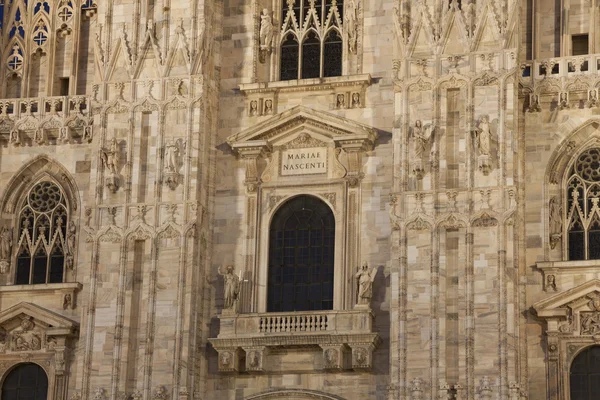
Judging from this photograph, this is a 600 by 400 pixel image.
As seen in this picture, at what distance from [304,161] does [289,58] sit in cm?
253

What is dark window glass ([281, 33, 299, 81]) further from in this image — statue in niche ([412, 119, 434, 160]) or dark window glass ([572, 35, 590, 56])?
dark window glass ([572, 35, 590, 56])

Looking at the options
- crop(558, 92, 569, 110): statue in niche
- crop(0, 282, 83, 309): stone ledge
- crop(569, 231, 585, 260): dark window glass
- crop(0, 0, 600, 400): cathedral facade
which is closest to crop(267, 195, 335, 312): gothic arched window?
crop(0, 0, 600, 400): cathedral facade

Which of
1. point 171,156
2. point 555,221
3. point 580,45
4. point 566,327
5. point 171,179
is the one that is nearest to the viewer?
point 566,327

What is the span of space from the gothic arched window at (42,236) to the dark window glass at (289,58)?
5.61m

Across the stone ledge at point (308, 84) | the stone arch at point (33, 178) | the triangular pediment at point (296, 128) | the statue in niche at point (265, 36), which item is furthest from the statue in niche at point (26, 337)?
the statue in niche at point (265, 36)

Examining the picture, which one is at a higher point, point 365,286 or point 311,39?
point 311,39

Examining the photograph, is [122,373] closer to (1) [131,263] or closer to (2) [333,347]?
(1) [131,263]

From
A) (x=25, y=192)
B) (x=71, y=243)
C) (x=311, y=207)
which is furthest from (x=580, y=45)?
(x=25, y=192)

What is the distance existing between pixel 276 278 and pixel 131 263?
119 inches

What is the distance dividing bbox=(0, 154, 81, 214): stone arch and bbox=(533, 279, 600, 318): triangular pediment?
35.5 ft

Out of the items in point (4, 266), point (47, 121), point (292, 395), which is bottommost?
point (292, 395)

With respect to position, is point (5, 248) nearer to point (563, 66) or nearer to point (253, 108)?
point (253, 108)

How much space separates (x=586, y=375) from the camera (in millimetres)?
31625

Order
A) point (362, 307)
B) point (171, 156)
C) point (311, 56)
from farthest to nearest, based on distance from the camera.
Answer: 1. point (311, 56)
2. point (171, 156)
3. point (362, 307)
